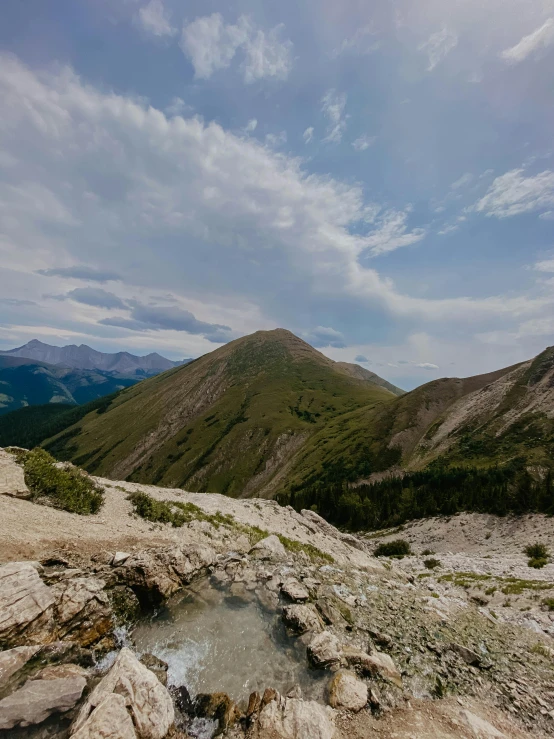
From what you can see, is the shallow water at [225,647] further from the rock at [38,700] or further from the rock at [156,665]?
the rock at [38,700]

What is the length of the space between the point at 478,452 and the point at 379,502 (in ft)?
115

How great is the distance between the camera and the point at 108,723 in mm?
8750

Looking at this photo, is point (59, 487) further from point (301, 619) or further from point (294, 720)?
point (294, 720)

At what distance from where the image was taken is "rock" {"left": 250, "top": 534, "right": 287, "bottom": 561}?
24469 mm

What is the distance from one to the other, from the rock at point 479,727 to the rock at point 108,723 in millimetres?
11157

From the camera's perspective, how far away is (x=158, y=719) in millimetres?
9766

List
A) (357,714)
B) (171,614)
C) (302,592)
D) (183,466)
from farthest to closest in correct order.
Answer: (183,466) < (302,592) < (171,614) < (357,714)

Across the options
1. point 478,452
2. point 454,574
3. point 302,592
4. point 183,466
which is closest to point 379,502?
point 478,452

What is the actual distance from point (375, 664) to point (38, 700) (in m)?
12.5

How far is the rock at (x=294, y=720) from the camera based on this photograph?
392 inches

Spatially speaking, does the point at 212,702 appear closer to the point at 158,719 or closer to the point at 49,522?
the point at 158,719

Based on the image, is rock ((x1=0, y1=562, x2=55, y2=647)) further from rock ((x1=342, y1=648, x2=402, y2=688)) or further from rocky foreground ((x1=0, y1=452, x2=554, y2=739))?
rock ((x1=342, y1=648, x2=402, y2=688))

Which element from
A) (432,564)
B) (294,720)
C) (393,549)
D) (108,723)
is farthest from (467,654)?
(393,549)

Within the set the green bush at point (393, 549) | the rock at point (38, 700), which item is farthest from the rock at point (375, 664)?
the green bush at point (393, 549)
